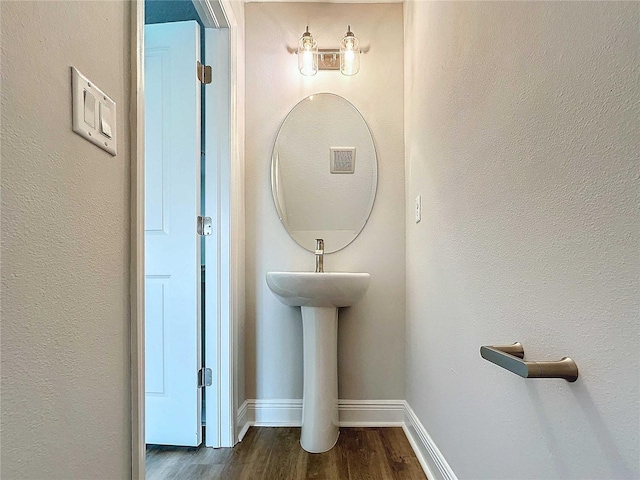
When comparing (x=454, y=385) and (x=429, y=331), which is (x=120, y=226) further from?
(x=429, y=331)

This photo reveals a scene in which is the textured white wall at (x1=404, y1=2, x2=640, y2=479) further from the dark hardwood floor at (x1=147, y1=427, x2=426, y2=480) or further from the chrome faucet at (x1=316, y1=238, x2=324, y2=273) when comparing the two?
the chrome faucet at (x1=316, y1=238, x2=324, y2=273)

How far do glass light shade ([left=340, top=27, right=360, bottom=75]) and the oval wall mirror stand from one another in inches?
6.0

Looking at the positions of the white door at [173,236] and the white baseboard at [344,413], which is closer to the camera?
the white door at [173,236]

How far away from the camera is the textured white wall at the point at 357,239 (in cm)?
228

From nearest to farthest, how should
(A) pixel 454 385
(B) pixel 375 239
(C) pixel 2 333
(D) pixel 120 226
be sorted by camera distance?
1. (C) pixel 2 333
2. (D) pixel 120 226
3. (A) pixel 454 385
4. (B) pixel 375 239

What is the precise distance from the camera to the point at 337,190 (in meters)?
2.33

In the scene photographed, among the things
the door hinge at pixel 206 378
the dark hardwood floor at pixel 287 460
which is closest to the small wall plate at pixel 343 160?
the door hinge at pixel 206 378

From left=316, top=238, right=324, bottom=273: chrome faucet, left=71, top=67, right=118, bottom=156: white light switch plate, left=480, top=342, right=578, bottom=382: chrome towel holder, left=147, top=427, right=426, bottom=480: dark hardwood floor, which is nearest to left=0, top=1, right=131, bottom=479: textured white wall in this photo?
left=71, top=67, right=118, bottom=156: white light switch plate

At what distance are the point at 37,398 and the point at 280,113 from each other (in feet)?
6.35

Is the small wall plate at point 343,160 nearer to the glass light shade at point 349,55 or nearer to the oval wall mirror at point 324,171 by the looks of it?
the oval wall mirror at point 324,171

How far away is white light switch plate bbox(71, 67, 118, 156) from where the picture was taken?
0.73 metres

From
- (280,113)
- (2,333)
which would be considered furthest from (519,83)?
(280,113)

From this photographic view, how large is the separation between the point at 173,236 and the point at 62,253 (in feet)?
4.19

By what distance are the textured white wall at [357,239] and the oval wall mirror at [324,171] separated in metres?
0.05
